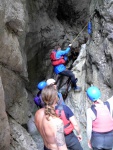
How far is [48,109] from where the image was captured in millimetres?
3391

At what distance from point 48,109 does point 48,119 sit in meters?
0.14

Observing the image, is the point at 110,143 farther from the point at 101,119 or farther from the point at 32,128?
the point at 32,128

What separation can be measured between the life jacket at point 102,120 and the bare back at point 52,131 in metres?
0.85

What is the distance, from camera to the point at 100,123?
399cm

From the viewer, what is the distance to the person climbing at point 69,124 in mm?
3819

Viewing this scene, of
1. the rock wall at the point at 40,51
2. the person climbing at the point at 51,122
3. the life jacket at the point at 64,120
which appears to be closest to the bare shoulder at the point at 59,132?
the person climbing at the point at 51,122

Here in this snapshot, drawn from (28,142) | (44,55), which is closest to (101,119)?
(28,142)

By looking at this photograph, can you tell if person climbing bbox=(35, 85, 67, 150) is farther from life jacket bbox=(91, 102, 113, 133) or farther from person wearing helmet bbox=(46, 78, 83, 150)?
life jacket bbox=(91, 102, 113, 133)

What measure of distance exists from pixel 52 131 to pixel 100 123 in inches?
40.9

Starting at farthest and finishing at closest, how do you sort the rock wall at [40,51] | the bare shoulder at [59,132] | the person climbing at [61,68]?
the person climbing at [61,68] → the rock wall at [40,51] → the bare shoulder at [59,132]

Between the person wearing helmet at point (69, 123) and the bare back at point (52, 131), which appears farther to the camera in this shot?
the person wearing helmet at point (69, 123)

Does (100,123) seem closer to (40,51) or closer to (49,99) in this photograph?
(49,99)

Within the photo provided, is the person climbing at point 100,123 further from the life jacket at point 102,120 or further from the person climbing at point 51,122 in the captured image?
the person climbing at point 51,122

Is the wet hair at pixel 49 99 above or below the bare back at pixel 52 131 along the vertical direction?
above
